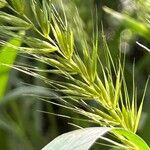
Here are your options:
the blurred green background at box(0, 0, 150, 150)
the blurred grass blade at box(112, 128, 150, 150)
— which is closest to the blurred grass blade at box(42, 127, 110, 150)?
the blurred grass blade at box(112, 128, 150, 150)

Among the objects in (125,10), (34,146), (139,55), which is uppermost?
(125,10)

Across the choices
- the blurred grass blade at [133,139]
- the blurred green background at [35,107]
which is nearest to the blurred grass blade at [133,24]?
the blurred grass blade at [133,139]

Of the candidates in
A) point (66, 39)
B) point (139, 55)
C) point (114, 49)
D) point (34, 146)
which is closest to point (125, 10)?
point (66, 39)

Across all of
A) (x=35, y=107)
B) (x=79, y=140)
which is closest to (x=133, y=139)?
(x=79, y=140)

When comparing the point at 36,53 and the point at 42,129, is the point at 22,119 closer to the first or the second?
the point at 42,129

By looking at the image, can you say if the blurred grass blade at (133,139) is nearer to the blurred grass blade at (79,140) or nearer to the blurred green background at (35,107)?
the blurred grass blade at (79,140)

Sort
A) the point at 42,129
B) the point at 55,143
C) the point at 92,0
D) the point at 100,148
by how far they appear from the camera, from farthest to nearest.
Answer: the point at 42,129, the point at 100,148, the point at 92,0, the point at 55,143

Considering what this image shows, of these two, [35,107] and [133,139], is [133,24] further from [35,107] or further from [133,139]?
[35,107]

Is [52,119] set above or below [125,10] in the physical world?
below
